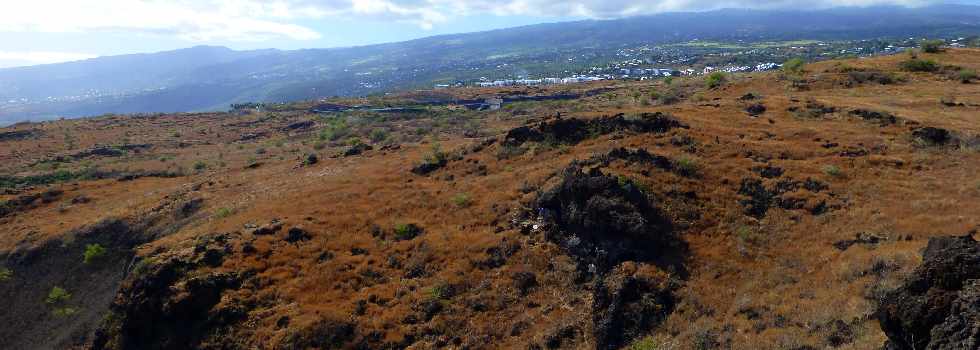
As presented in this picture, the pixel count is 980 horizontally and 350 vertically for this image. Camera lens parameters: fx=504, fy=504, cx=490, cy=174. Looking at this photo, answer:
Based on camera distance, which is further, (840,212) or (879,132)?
(879,132)

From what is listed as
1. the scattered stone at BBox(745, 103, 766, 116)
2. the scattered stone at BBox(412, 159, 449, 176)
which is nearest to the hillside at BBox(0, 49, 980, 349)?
the scattered stone at BBox(412, 159, 449, 176)

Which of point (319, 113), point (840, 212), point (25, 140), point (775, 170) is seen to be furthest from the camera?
point (319, 113)

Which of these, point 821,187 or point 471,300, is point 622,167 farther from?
point 471,300

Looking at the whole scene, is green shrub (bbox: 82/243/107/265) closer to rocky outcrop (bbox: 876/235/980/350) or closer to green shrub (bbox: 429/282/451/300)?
green shrub (bbox: 429/282/451/300)

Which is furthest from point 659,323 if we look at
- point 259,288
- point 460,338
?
point 259,288

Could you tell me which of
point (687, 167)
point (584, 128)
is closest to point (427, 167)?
point (584, 128)

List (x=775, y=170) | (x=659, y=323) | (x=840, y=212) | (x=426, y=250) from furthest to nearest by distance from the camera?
(x=775, y=170) < (x=426, y=250) < (x=840, y=212) < (x=659, y=323)
